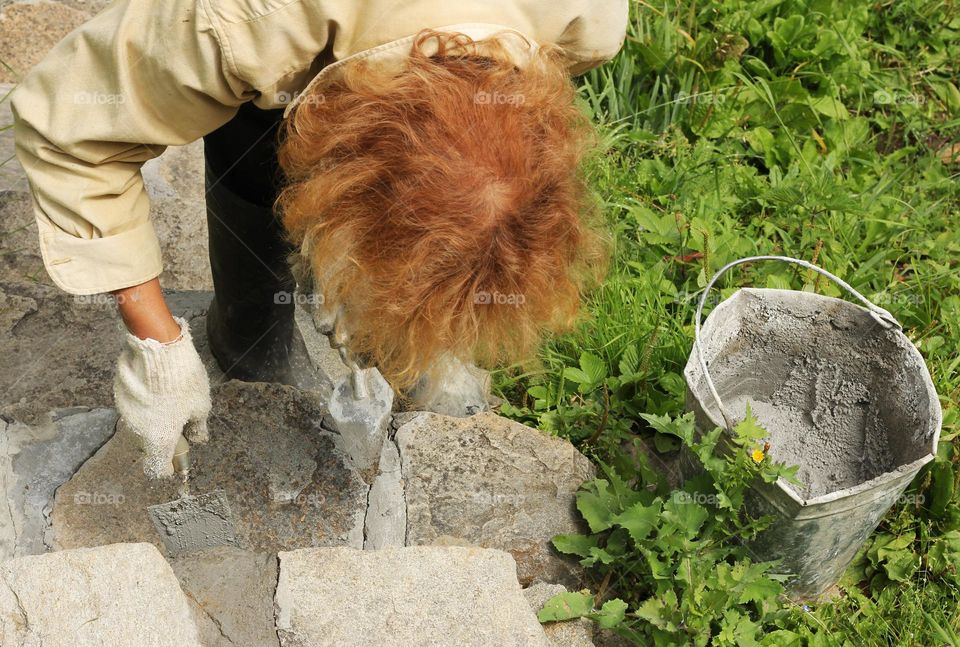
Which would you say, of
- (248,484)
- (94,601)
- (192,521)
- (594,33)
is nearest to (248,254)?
(248,484)

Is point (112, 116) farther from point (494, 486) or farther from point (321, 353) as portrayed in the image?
point (321, 353)

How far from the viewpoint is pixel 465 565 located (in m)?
1.84

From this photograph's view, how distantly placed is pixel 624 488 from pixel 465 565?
1.55 ft

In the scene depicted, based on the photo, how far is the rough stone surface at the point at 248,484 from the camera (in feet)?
6.54

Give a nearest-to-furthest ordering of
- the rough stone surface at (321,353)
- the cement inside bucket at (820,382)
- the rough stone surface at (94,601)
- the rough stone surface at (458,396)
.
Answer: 1. the rough stone surface at (94,601)
2. the cement inside bucket at (820,382)
3. the rough stone surface at (458,396)
4. the rough stone surface at (321,353)

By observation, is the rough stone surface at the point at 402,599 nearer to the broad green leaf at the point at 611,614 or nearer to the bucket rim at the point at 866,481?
the broad green leaf at the point at 611,614

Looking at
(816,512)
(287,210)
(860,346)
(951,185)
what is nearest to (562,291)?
(287,210)

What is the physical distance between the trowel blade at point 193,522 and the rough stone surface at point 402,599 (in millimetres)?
213

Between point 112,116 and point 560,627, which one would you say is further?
point 560,627

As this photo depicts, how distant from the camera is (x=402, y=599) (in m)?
1.76

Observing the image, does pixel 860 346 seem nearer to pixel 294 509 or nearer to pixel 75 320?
pixel 294 509

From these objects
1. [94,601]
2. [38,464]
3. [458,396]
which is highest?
[94,601]

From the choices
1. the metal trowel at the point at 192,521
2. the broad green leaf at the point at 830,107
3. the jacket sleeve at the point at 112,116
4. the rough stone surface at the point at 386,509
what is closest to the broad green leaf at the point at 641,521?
the rough stone surface at the point at 386,509

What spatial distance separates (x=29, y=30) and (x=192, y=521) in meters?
2.38
